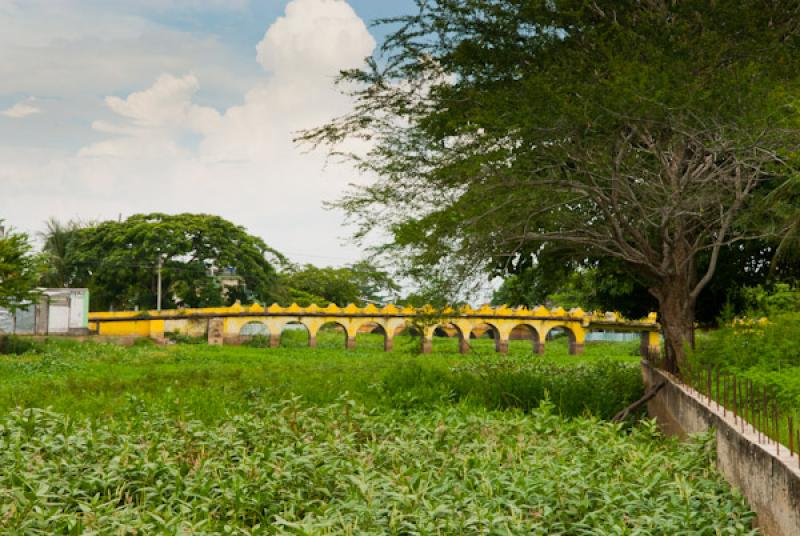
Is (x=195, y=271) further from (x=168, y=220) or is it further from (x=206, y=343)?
(x=206, y=343)

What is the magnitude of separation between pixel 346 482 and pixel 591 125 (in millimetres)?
7476

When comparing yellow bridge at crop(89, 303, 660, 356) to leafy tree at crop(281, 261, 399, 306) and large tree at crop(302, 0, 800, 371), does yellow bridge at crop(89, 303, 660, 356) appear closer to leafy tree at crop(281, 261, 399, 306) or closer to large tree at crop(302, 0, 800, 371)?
leafy tree at crop(281, 261, 399, 306)

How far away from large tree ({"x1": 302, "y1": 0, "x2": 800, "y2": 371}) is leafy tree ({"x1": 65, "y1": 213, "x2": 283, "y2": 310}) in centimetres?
3753

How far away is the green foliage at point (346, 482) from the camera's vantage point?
6.20 m

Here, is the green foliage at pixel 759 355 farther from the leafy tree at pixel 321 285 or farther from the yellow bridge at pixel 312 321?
the leafy tree at pixel 321 285

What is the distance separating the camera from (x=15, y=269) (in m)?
29.1

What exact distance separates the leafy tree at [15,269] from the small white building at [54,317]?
12.6 m

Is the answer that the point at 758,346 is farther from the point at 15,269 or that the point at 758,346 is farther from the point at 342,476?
the point at 15,269

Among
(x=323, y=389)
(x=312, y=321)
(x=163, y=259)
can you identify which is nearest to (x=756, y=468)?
(x=323, y=389)

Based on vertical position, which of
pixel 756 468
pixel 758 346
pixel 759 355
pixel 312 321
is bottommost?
pixel 756 468

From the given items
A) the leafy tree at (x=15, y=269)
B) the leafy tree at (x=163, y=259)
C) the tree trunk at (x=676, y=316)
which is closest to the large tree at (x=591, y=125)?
the tree trunk at (x=676, y=316)

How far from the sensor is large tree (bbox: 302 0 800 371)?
12.3 metres

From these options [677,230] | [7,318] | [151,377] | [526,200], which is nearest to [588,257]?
[677,230]

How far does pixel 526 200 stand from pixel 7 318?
36.4m
